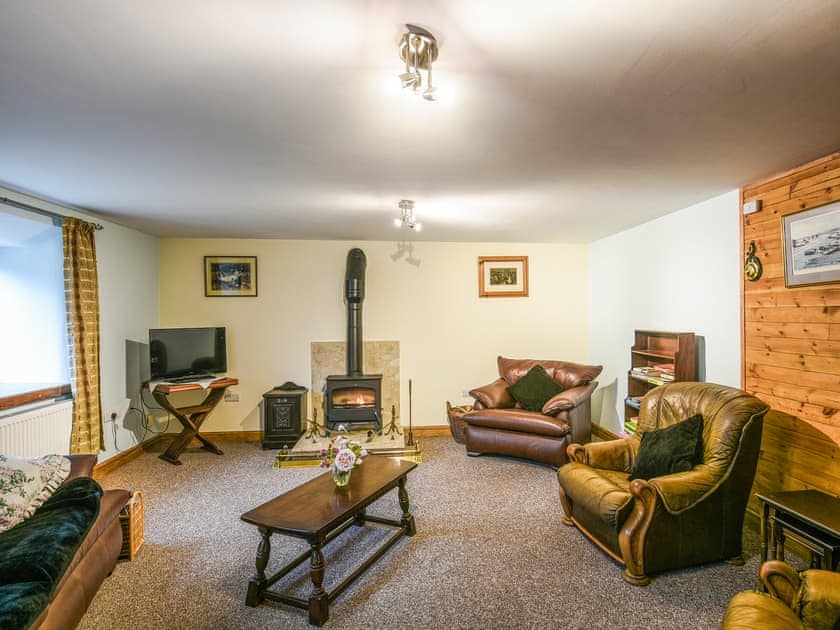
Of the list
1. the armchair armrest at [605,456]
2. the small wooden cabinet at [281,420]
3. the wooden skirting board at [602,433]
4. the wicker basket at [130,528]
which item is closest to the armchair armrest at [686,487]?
the armchair armrest at [605,456]

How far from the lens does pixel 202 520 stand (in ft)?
10.6

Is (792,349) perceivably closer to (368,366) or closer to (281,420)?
(368,366)

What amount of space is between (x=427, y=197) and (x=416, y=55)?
198 centimetres

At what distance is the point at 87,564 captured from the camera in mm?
2125

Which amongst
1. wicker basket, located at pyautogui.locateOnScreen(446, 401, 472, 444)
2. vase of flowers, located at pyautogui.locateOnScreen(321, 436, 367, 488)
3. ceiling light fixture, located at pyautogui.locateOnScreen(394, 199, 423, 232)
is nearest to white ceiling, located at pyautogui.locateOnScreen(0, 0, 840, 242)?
ceiling light fixture, located at pyautogui.locateOnScreen(394, 199, 423, 232)

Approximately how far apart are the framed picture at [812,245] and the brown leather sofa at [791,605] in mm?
1707

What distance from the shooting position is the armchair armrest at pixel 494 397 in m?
4.80

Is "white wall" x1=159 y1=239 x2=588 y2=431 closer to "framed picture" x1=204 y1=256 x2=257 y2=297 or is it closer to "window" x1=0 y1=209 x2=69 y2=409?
"framed picture" x1=204 y1=256 x2=257 y2=297

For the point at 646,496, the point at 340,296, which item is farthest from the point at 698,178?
the point at 340,296

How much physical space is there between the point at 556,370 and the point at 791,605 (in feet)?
11.3

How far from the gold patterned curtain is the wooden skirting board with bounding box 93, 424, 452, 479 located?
1.63 ft

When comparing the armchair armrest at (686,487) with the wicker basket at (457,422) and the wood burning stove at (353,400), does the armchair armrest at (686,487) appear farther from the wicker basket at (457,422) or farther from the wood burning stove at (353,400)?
the wood burning stove at (353,400)

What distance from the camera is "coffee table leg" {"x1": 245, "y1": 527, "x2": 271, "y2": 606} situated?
7.44ft

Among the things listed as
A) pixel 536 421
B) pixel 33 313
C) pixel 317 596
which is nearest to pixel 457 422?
pixel 536 421
